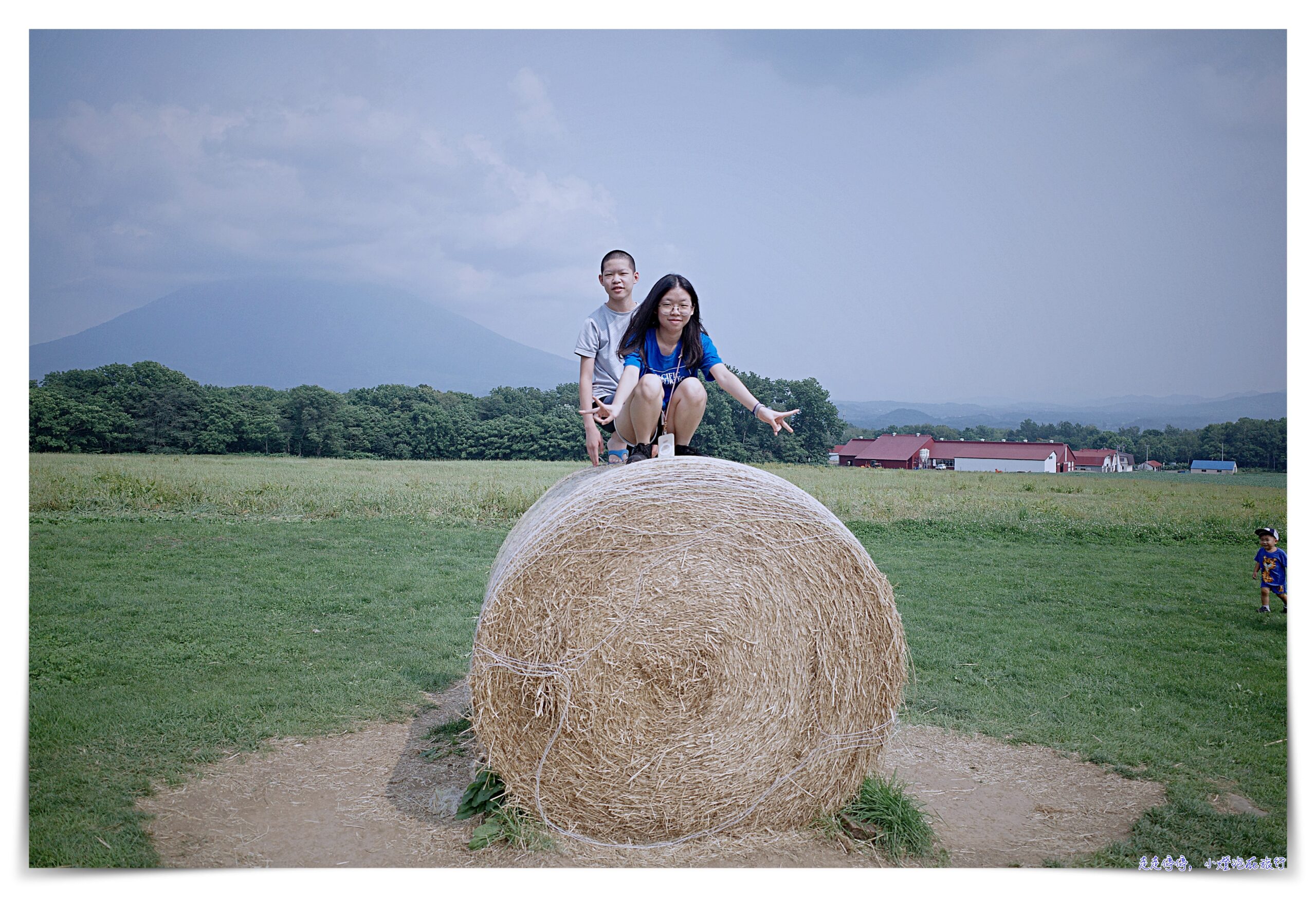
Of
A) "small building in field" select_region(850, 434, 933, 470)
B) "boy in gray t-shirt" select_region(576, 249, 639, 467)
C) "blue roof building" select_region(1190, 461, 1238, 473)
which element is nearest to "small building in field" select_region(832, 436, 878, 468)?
"small building in field" select_region(850, 434, 933, 470)

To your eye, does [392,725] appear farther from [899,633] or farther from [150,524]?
[150,524]

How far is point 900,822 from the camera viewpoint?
3.67 metres

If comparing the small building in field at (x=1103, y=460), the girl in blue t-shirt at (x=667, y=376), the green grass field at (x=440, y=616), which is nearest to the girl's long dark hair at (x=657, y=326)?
the girl in blue t-shirt at (x=667, y=376)

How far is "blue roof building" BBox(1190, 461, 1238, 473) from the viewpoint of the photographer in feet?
27.7

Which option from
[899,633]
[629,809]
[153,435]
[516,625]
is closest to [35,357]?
[153,435]

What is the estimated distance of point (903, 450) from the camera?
54.7ft

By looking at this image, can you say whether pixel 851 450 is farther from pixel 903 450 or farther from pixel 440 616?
pixel 440 616

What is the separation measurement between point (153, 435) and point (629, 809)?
963 centimetres

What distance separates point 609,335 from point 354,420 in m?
10.8

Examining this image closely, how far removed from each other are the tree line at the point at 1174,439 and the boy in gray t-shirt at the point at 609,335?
4.61 m

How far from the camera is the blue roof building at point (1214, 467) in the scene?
844 centimetres

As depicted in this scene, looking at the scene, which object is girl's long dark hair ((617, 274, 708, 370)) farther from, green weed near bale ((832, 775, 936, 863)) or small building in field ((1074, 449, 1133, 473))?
small building in field ((1074, 449, 1133, 473))

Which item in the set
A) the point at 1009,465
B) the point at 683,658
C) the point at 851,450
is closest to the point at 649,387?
the point at 683,658

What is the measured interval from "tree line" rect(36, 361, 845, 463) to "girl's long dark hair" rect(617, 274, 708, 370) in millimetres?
4200
